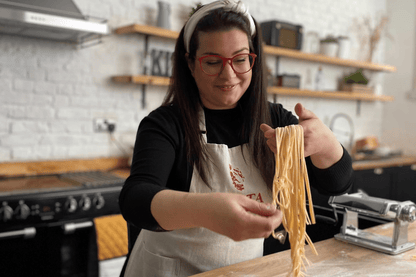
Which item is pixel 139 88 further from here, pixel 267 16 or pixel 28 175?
pixel 267 16

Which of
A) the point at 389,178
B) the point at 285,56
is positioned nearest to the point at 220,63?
the point at 285,56

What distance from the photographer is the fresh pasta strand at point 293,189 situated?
0.93 meters

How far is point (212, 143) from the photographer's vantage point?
51.9 inches

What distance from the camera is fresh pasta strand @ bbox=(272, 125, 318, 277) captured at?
0.93m

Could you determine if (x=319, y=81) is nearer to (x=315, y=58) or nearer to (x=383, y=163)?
(x=315, y=58)

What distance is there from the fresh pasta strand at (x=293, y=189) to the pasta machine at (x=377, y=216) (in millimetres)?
383

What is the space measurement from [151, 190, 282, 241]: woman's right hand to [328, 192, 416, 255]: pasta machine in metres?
0.66

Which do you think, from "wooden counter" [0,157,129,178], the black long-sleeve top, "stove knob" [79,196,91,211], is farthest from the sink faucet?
the black long-sleeve top

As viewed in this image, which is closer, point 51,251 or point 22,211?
point 22,211

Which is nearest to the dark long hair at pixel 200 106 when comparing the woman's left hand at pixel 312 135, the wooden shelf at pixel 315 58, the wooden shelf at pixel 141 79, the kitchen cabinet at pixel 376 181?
the woman's left hand at pixel 312 135

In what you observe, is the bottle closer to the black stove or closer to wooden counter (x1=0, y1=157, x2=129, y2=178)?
wooden counter (x1=0, y1=157, x2=129, y2=178)

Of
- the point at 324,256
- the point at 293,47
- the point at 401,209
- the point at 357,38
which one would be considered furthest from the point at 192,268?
the point at 357,38

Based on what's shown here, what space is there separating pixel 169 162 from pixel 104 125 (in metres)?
2.07

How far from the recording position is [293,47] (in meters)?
3.96
